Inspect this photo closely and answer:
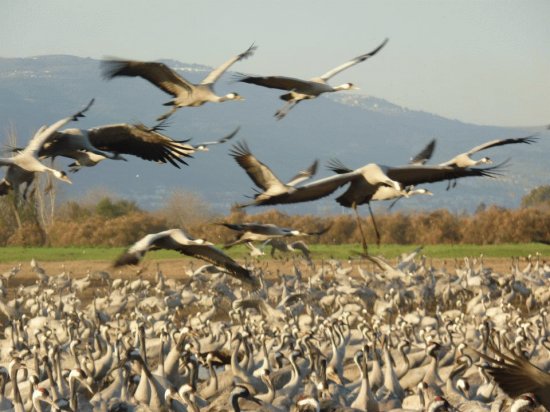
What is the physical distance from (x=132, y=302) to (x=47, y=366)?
31.7ft

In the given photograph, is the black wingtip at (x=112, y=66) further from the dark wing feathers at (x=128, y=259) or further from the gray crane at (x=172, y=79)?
the dark wing feathers at (x=128, y=259)

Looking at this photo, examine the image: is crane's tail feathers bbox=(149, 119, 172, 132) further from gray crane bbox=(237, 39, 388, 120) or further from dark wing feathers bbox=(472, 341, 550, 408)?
dark wing feathers bbox=(472, 341, 550, 408)

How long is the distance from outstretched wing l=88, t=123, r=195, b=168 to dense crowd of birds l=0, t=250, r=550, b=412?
86.5 inches

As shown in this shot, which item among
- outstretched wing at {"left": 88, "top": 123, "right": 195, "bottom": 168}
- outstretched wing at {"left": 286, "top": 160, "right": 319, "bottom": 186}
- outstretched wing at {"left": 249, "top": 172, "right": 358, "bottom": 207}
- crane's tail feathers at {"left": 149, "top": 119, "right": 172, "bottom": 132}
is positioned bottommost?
outstretched wing at {"left": 286, "top": 160, "right": 319, "bottom": 186}

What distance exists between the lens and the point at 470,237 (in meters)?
43.5

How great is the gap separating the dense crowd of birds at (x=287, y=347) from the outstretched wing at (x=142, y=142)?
86.5 inches

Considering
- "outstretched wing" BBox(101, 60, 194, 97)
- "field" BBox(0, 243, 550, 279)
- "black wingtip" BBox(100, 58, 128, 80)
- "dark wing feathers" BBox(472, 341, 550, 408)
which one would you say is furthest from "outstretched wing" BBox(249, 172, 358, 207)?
"field" BBox(0, 243, 550, 279)

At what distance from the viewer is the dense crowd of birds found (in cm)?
1220

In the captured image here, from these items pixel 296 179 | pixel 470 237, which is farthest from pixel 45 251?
pixel 296 179

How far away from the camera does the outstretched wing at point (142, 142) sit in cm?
1181

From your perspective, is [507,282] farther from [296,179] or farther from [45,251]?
[45,251]

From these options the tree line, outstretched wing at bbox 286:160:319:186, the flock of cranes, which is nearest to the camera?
the flock of cranes

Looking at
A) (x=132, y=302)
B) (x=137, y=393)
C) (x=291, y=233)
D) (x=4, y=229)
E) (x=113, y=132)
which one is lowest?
(x=4, y=229)

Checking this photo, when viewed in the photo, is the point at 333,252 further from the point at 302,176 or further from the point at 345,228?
the point at 302,176
